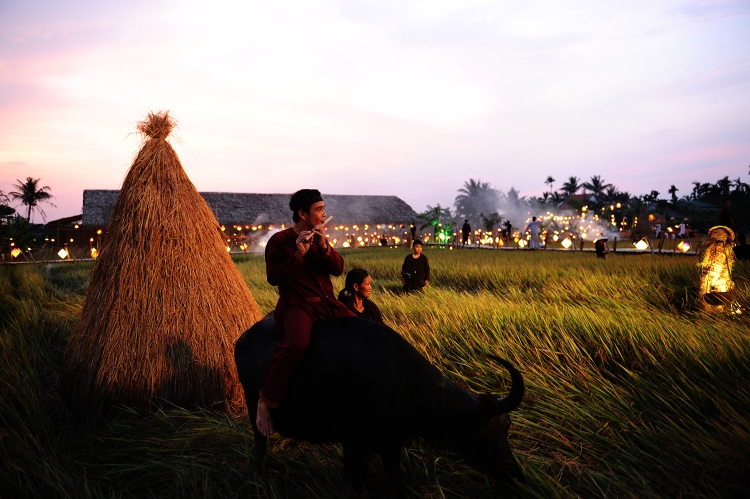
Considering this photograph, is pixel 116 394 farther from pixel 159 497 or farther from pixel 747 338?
pixel 747 338

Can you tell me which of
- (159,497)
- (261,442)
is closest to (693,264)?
(261,442)

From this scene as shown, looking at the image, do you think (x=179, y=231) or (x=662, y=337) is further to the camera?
(x=179, y=231)

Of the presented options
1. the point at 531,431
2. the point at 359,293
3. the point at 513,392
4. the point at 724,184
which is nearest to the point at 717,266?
the point at 531,431

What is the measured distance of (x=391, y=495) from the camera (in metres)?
2.59

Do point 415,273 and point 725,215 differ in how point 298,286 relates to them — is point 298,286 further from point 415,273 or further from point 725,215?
point 725,215

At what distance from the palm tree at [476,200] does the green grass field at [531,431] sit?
7177cm

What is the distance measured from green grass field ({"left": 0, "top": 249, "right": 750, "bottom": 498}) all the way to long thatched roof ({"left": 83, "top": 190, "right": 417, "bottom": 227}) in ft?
91.9

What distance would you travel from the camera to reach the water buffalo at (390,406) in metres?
2.43

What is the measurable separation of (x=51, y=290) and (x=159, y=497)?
8139 mm

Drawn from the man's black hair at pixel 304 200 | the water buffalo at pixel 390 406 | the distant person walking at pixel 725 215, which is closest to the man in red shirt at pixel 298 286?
the man's black hair at pixel 304 200

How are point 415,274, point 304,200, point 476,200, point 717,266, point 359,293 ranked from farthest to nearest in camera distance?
point 476,200
point 415,274
point 717,266
point 359,293
point 304,200

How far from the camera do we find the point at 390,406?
242 centimetres

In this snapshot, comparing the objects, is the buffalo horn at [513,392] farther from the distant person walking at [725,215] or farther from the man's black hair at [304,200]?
the distant person walking at [725,215]

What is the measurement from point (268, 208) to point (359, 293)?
31.7m
